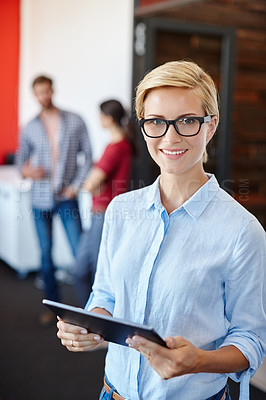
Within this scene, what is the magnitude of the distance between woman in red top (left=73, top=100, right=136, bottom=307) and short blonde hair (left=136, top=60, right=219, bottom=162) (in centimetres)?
196

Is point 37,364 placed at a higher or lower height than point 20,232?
lower

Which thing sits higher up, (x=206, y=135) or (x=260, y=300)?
(x=206, y=135)

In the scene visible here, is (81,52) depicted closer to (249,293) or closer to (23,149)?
(23,149)

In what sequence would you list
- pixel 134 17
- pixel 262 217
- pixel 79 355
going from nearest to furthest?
pixel 79 355 < pixel 134 17 < pixel 262 217

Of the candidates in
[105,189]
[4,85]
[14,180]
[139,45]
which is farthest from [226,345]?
[4,85]

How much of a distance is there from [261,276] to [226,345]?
0.57ft

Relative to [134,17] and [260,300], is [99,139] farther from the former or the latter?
[260,300]

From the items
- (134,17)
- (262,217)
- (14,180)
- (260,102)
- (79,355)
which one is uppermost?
(134,17)

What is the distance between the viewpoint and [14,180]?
4660mm

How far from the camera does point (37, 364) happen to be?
10.1ft

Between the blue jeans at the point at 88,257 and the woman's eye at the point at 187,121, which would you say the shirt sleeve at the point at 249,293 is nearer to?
the woman's eye at the point at 187,121

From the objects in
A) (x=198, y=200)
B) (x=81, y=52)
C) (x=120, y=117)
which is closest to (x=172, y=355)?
(x=198, y=200)

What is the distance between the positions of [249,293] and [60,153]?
262 centimetres

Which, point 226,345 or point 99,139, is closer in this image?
point 226,345
